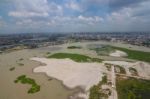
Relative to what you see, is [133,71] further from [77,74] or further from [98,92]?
[98,92]

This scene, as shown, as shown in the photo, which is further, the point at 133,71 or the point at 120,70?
the point at 120,70

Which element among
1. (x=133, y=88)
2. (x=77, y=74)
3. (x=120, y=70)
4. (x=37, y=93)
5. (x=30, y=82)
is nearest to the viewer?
(x=37, y=93)

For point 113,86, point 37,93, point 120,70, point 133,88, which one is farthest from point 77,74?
point 133,88

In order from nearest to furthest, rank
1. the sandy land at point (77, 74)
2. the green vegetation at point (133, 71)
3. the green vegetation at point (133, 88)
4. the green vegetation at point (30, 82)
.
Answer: the green vegetation at point (133, 88) → the green vegetation at point (30, 82) → the sandy land at point (77, 74) → the green vegetation at point (133, 71)

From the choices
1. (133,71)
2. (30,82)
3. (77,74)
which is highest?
(77,74)

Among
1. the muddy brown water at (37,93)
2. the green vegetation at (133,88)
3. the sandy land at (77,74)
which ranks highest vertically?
the sandy land at (77,74)

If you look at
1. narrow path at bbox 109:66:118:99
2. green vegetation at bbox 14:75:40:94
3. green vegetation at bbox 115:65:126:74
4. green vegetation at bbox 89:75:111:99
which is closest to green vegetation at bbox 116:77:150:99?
narrow path at bbox 109:66:118:99

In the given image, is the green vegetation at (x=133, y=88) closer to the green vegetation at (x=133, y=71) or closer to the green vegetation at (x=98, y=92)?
the green vegetation at (x=98, y=92)

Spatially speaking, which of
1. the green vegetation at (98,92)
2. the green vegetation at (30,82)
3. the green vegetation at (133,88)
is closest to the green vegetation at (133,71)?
the green vegetation at (133,88)

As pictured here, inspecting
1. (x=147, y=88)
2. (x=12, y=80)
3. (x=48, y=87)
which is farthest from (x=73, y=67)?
(x=147, y=88)
